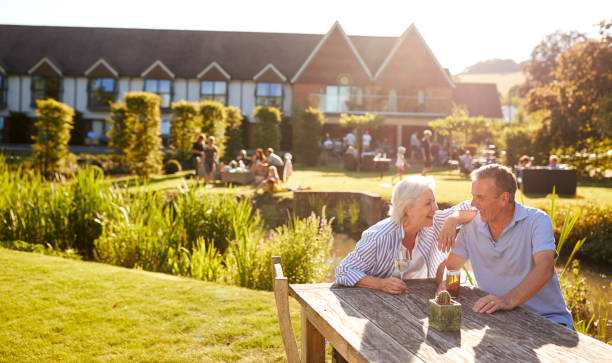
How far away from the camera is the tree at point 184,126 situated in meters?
21.4

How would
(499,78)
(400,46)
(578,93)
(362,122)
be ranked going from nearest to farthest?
1. (578,93)
2. (362,122)
3. (400,46)
4. (499,78)

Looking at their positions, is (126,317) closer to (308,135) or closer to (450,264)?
(450,264)

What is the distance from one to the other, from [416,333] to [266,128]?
80.0ft

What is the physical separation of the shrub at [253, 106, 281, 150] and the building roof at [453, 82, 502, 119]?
25.4 metres

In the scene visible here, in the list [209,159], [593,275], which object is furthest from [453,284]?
[209,159]

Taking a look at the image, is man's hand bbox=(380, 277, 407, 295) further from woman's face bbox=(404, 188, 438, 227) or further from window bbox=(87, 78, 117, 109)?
window bbox=(87, 78, 117, 109)

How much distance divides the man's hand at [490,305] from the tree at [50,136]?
18.9m

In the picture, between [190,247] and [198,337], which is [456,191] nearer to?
[190,247]

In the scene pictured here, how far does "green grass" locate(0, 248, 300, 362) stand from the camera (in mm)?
4301

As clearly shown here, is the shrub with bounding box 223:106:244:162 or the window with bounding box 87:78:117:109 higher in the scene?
the window with bounding box 87:78:117:109

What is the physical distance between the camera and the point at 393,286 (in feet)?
9.48

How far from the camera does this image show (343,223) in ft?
42.4

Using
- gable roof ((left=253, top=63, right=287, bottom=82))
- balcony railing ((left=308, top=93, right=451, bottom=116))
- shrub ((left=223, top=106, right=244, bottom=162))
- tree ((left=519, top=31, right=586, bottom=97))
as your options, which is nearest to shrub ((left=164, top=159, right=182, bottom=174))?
shrub ((left=223, top=106, right=244, bottom=162))

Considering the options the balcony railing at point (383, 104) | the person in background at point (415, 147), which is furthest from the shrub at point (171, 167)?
the person in background at point (415, 147)
